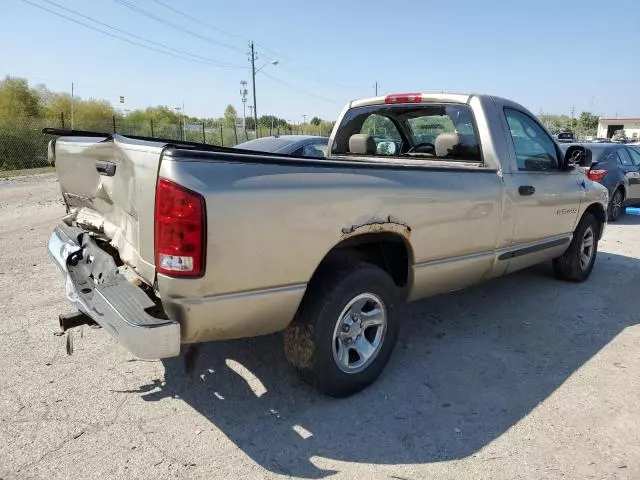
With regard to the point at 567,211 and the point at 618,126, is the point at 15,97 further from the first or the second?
the point at 618,126

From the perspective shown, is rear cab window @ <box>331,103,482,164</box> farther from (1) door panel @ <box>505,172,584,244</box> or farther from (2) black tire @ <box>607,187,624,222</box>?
(2) black tire @ <box>607,187,624,222</box>

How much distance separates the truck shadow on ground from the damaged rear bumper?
796 millimetres

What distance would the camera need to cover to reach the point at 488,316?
14.9ft

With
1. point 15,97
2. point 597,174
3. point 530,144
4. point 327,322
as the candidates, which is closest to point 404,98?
point 530,144

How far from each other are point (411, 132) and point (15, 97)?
103 feet

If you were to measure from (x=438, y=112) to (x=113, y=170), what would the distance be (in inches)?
123

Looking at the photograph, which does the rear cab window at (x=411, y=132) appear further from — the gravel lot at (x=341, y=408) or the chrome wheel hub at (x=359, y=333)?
the chrome wheel hub at (x=359, y=333)

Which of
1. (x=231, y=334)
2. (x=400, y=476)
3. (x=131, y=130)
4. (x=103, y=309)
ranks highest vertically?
(x=131, y=130)

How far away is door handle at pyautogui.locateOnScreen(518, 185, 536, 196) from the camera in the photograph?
4137 mm

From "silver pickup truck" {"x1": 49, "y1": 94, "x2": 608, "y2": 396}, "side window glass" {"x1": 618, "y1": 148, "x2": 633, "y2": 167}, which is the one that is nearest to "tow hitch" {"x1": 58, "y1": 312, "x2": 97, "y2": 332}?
"silver pickup truck" {"x1": 49, "y1": 94, "x2": 608, "y2": 396}

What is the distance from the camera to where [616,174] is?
33.9 ft

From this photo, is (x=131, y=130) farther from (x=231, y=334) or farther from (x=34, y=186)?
(x=231, y=334)

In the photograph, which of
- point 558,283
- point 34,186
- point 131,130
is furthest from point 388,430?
point 131,130

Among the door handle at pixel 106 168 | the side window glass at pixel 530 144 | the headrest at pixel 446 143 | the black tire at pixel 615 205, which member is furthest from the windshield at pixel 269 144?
the door handle at pixel 106 168
